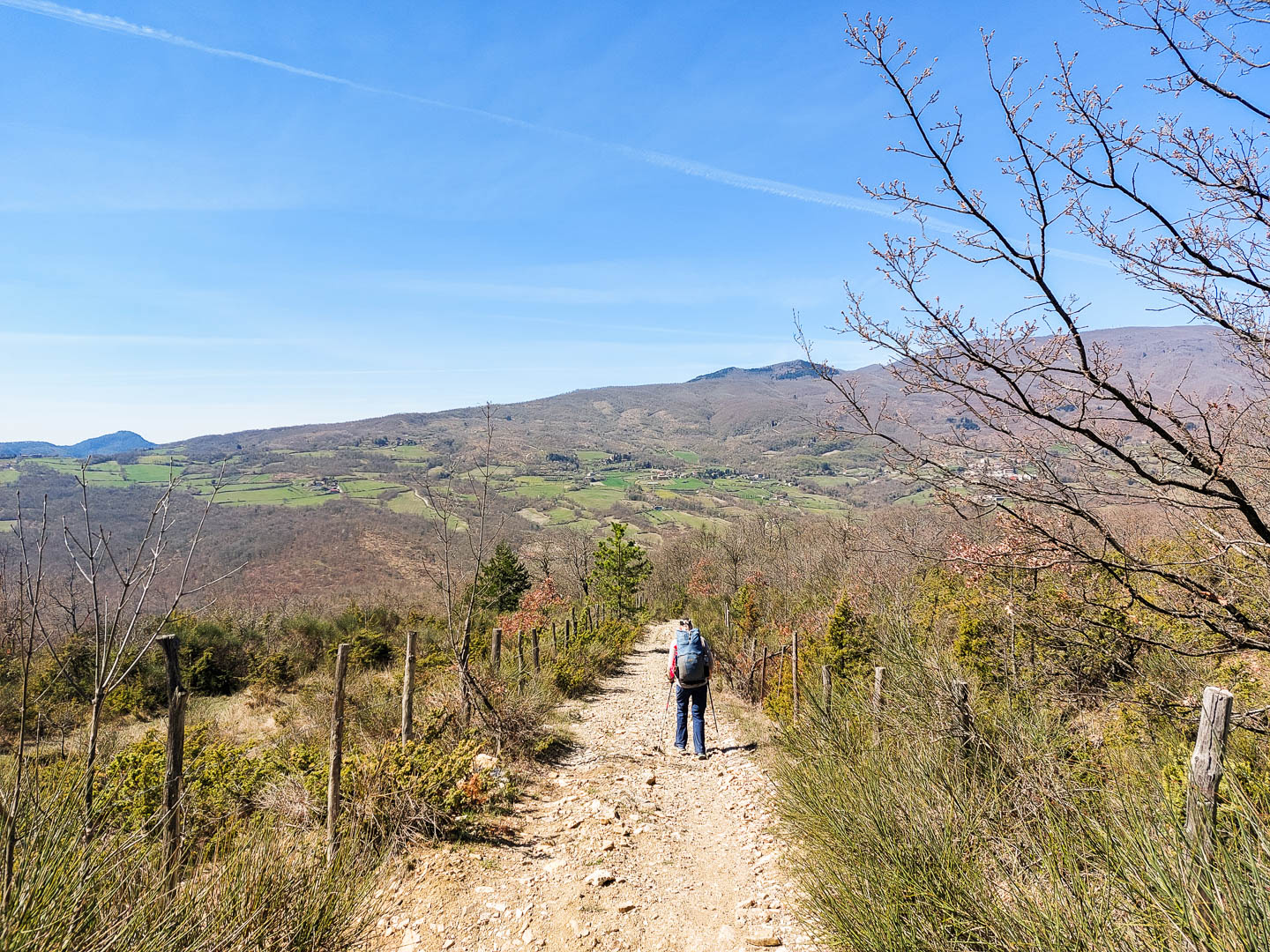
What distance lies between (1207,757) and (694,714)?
580cm

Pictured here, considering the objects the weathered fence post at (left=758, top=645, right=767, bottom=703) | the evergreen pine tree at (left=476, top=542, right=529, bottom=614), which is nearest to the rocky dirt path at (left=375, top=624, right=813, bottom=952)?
the weathered fence post at (left=758, top=645, right=767, bottom=703)

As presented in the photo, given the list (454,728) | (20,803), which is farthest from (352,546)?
(20,803)

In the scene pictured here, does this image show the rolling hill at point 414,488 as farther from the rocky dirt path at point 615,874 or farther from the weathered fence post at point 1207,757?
the rocky dirt path at point 615,874

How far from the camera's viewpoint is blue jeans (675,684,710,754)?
7738 mm

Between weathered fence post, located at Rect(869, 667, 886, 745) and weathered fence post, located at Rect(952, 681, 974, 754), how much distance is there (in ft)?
2.05

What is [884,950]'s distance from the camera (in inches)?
116

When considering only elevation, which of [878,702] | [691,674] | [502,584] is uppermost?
[878,702]

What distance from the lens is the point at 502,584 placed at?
84.9 feet

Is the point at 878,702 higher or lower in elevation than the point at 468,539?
lower

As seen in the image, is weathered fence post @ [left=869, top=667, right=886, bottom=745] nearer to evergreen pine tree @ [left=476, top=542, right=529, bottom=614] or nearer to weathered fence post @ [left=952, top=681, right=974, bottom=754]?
weathered fence post @ [left=952, top=681, right=974, bottom=754]

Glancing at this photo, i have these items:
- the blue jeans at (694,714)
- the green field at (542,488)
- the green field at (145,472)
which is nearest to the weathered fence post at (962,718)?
the blue jeans at (694,714)

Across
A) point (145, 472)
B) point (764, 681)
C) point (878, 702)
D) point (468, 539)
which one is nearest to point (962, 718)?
point (878, 702)

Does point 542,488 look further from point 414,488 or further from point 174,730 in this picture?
point 174,730

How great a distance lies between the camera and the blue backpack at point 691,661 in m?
7.56
